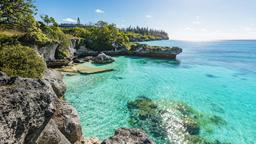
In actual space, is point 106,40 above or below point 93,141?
above

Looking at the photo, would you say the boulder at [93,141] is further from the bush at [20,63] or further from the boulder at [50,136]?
the bush at [20,63]

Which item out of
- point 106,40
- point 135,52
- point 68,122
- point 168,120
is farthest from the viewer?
point 135,52

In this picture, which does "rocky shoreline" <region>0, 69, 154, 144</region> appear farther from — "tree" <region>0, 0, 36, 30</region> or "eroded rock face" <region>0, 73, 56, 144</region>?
"tree" <region>0, 0, 36, 30</region>

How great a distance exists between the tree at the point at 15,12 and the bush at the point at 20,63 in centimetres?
248

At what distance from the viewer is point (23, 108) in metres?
5.94

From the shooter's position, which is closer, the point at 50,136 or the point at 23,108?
the point at 23,108

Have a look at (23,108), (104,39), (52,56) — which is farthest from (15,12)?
(104,39)

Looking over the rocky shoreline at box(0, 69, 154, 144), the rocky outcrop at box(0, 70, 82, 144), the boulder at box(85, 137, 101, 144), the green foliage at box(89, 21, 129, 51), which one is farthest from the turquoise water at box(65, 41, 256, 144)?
the green foliage at box(89, 21, 129, 51)

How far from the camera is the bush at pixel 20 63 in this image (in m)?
14.5

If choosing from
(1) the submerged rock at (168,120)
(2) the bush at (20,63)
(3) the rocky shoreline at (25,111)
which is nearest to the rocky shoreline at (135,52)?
→ (2) the bush at (20,63)

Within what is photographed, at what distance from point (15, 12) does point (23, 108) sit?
43.6 feet

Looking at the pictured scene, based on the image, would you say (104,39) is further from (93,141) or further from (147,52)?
(93,141)

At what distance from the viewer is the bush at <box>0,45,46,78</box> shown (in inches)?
571

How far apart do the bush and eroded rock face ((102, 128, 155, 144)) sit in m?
8.86
